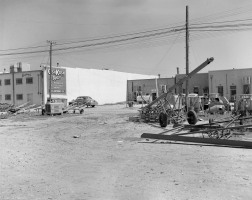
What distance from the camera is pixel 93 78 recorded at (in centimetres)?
6819

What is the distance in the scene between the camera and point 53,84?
5803 cm

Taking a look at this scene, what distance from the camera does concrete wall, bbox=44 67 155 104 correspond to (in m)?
62.7

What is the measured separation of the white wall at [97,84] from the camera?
6284 centimetres

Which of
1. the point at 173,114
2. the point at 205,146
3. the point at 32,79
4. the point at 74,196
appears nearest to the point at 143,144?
the point at 205,146

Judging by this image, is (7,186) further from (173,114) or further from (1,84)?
(1,84)

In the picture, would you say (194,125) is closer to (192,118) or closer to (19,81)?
(192,118)

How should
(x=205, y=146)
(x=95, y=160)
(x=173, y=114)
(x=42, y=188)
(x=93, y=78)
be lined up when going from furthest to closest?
(x=93, y=78) < (x=173, y=114) < (x=205, y=146) < (x=95, y=160) < (x=42, y=188)

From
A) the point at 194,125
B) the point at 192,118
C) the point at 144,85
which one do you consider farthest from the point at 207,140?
the point at 144,85

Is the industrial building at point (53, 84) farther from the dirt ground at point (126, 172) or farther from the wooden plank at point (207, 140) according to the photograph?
the dirt ground at point (126, 172)

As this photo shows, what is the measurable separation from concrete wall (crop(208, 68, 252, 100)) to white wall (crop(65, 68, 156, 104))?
24.0m

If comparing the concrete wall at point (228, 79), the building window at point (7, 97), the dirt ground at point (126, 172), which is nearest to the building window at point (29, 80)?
the building window at point (7, 97)

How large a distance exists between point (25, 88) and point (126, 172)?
2073 inches

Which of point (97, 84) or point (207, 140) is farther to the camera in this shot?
point (97, 84)

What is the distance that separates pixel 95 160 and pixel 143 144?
3409 mm
